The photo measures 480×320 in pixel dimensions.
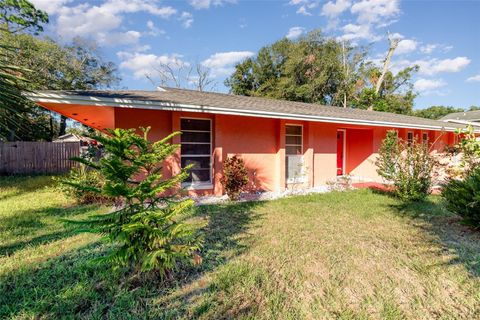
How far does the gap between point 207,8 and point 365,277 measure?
16059 millimetres

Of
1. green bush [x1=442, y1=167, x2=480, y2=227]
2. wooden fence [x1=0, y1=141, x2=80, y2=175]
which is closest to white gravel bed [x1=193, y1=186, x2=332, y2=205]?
green bush [x1=442, y1=167, x2=480, y2=227]

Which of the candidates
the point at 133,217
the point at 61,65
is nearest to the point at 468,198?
the point at 133,217

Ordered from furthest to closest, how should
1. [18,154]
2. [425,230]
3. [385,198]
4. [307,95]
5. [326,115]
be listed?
[307,95], [18,154], [326,115], [385,198], [425,230]

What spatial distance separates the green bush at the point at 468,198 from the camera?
183 inches

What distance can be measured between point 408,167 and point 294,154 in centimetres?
380

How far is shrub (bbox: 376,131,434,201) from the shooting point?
680 centimetres

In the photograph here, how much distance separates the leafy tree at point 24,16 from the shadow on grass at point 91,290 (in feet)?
67.1

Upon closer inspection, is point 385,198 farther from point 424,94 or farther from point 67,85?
point 424,94

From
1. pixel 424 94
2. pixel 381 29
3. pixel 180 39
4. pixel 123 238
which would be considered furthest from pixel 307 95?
pixel 123 238

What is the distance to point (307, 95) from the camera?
2656 cm

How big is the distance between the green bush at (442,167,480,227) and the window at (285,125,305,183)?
16.2 ft

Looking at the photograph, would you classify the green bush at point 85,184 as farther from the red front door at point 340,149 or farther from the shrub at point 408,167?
the red front door at point 340,149

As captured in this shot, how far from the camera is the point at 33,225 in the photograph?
511 centimetres

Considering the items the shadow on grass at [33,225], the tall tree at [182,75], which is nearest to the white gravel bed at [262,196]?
the shadow on grass at [33,225]
